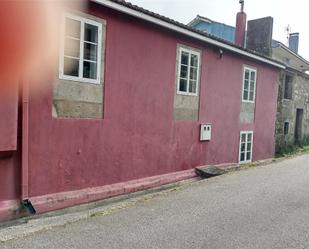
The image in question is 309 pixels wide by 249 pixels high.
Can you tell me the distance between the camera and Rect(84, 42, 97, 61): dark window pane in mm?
8055

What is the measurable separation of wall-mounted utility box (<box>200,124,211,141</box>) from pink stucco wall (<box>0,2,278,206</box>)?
187mm

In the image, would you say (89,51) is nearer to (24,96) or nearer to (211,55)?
(24,96)

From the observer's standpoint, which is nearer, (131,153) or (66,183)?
(66,183)

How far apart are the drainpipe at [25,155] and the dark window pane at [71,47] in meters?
1.32

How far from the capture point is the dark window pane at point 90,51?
8055 millimetres

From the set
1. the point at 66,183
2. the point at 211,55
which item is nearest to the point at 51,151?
the point at 66,183

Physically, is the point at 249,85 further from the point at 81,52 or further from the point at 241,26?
the point at 81,52

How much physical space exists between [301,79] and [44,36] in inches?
682

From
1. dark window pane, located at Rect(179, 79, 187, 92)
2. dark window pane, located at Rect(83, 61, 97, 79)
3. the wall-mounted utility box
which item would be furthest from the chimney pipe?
dark window pane, located at Rect(83, 61, 97, 79)

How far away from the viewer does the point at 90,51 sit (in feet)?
26.8

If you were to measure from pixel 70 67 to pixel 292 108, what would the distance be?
15463 mm

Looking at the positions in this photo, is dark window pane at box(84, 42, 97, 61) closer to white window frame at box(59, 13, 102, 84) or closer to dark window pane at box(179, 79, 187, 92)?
white window frame at box(59, 13, 102, 84)

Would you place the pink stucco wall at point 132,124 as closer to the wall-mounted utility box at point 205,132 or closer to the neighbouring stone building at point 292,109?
the wall-mounted utility box at point 205,132

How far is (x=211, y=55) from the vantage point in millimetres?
12148
